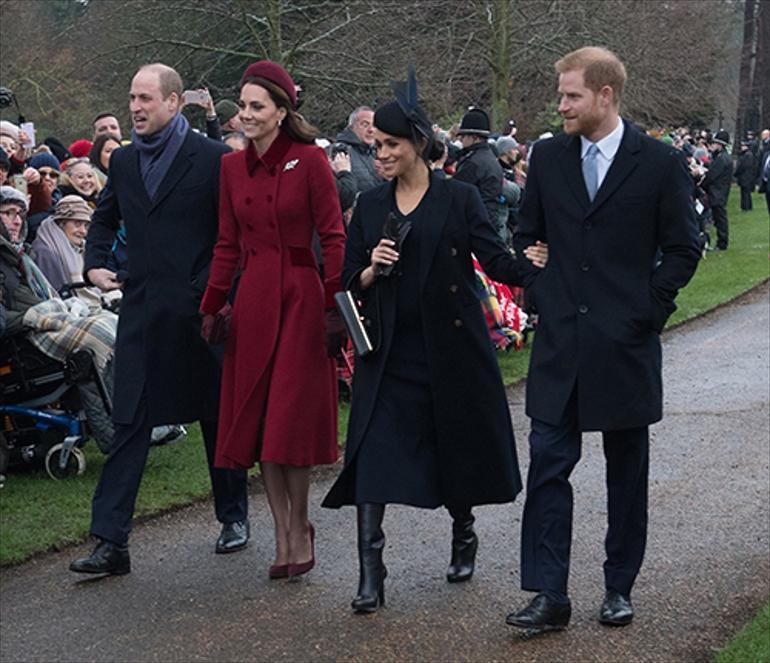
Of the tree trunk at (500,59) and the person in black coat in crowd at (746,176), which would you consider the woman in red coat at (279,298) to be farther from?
the person in black coat in crowd at (746,176)

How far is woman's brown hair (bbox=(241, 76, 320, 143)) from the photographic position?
6.52 metres

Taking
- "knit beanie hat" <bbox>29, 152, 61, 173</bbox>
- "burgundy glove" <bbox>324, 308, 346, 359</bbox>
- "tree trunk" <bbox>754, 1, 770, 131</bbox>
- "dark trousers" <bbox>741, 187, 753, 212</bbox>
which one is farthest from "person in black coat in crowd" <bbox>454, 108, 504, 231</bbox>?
"tree trunk" <bbox>754, 1, 770, 131</bbox>

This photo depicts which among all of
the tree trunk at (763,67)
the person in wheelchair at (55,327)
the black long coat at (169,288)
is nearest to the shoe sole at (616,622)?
the black long coat at (169,288)

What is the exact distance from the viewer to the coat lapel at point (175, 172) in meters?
6.81

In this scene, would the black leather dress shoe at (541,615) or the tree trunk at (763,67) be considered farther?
the tree trunk at (763,67)

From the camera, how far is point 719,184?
89.6 feet

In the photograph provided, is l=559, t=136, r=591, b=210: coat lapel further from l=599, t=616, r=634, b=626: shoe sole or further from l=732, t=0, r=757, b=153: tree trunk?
l=732, t=0, r=757, b=153: tree trunk

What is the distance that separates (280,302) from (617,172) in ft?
5.18

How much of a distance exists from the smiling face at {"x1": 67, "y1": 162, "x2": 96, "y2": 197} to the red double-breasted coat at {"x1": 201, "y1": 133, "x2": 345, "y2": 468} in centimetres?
412

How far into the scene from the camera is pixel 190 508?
803 cm

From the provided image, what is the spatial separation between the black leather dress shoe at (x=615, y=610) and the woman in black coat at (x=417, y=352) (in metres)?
0.65

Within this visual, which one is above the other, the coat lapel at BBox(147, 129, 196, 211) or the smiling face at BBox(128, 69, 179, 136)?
the smiling face at BBox(128, 69, 179, 136)

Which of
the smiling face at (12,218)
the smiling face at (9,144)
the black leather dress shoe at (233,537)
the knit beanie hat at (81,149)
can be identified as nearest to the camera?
the black leather dress shoe at (233,537)

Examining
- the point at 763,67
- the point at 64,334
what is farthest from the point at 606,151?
the point at 763,67
